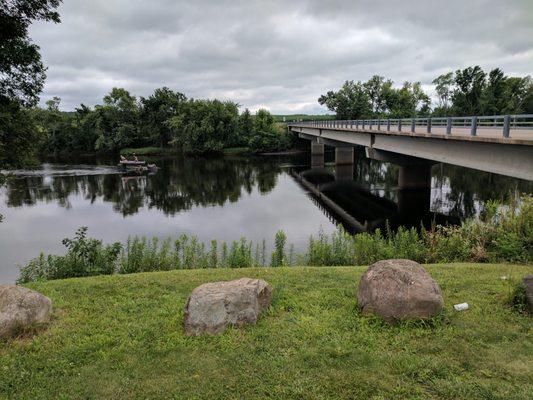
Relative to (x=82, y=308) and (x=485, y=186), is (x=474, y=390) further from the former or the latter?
(x=485, y=186)

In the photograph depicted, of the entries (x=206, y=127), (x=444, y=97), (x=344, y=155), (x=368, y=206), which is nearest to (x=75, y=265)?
(x=368, y=206)

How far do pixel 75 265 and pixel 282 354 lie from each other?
9350 millimetres

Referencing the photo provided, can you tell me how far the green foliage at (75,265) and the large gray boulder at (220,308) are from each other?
7101 millimetres

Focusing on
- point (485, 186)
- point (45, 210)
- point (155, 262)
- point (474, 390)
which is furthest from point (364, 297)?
point (485, 186)

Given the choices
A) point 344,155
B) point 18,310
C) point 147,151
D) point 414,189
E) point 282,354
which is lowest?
point 414,189

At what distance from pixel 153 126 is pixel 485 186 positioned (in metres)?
66.6

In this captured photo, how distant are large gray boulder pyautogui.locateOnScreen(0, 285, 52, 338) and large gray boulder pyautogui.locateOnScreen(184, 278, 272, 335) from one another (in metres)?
2.96

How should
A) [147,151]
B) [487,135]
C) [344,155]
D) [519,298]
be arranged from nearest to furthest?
[519,298] → [487,135] → [344,155] → [147,151]

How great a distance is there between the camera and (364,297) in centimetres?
770

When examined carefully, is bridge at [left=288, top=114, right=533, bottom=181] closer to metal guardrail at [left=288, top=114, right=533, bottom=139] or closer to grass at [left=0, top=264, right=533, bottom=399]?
metal guardrail at [left=288, top=114, right=533, bottom=139]

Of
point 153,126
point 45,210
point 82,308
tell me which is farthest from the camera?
point 153,126

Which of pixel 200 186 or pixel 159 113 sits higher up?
pixel 159 113

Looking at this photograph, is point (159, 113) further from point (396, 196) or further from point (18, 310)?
point (18, 310)

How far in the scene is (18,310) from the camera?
7.13m
